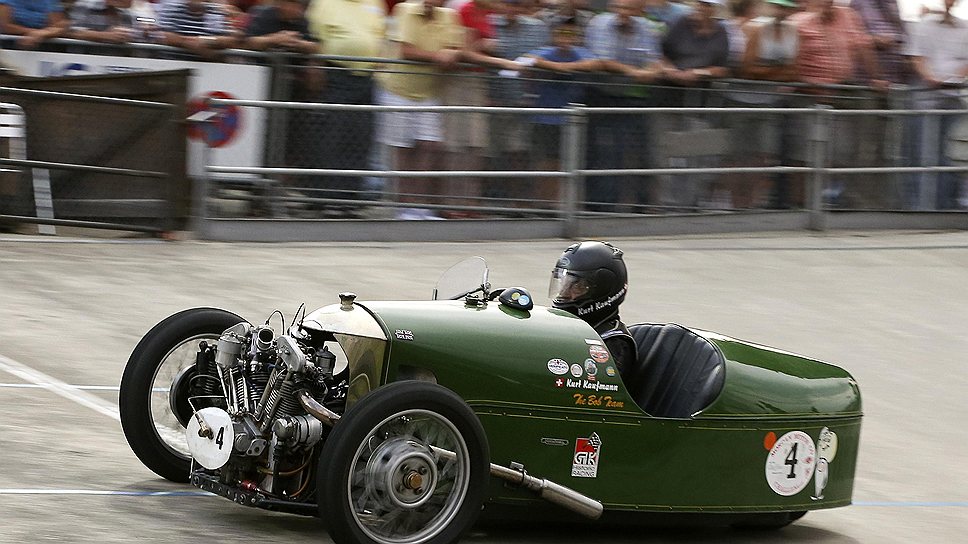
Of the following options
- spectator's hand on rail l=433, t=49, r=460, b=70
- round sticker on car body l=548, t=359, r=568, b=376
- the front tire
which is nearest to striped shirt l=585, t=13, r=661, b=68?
spectator's hand on rail l=433, t=49, r=460, b=70

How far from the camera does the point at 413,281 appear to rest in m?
11.2

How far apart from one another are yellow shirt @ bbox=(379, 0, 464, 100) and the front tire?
20.5 ft

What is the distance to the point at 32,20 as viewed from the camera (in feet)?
39.2

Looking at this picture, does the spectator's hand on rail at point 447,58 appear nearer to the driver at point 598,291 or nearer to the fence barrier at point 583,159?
the fence barrier at point 583,159

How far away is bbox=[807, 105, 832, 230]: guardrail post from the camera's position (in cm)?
1353

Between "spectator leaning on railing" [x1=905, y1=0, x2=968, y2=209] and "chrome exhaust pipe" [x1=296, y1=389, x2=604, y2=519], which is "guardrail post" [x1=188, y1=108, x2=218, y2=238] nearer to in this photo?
"spectator leaning on railing" [x1=905, y1=0, x2=968, y2=209]

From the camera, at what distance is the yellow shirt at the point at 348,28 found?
12.1m

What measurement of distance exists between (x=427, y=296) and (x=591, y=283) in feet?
14.8

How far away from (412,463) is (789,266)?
7884 millimetres

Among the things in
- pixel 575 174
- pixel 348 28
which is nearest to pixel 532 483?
pixel 348 28

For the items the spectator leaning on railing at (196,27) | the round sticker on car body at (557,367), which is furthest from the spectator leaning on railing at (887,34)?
the round sticker on car body at (557,367)

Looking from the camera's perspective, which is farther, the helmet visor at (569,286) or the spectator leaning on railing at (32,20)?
the spectator leaning on railing at (32,20)

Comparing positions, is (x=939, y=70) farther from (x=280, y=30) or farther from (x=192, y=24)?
(x=192, y=24)

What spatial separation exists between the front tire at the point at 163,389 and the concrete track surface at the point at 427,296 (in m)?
0.14
